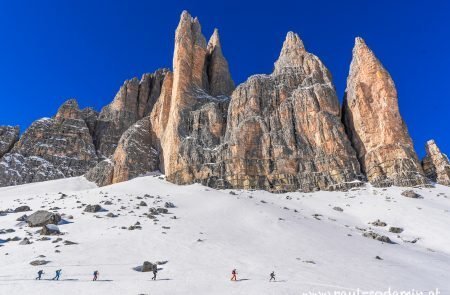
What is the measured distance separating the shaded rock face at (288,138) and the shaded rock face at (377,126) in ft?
11.3

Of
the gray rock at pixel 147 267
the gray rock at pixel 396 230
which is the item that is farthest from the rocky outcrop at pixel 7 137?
the gray rock at pixel 396 230

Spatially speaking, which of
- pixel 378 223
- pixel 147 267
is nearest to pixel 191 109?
pixel 378 223

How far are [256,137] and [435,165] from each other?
121 ft

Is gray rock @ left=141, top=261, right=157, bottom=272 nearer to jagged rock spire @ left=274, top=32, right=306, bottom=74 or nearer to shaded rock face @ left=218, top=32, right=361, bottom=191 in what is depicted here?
shaded rock face @ left=218, top=32, right=361, bottom=191

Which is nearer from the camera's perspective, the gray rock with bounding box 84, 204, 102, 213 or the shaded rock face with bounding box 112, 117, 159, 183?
the gray rock with bounding box 84, 204, 102, 213

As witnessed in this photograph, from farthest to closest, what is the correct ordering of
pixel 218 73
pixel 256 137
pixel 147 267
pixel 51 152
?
pixel 218 73, pixel 51 152, pixel 256 137, pixel 147 267

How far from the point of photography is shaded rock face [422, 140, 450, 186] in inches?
2692

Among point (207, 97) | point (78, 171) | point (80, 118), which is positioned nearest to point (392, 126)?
point (207, 97)

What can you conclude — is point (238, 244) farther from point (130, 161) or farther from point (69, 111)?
point (69, 111)

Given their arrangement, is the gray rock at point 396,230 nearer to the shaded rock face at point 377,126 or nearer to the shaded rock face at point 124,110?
the shaded rock face at point 377,126

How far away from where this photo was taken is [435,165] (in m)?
71.2

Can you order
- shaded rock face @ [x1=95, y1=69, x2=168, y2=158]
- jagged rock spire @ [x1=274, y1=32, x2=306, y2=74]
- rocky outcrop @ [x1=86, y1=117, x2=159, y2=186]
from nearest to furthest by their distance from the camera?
1. rocky outcrop @ [x1=86, y1=117, x2=159, y2=186]
2. jagged rock spire @ [x1=274, y1=32, x2=306, y2=74]
3. shaded rock face @ [x1=95, y1=69, x2=168, y2=158]

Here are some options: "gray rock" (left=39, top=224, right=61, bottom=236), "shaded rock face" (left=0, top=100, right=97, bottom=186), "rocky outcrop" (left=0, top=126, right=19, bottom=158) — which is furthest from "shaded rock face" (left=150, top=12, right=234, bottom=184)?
"rocky outcrop" (left=0, top=126, right=19, bottom=158)

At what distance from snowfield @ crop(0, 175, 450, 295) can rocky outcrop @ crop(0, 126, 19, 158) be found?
5692 cm
